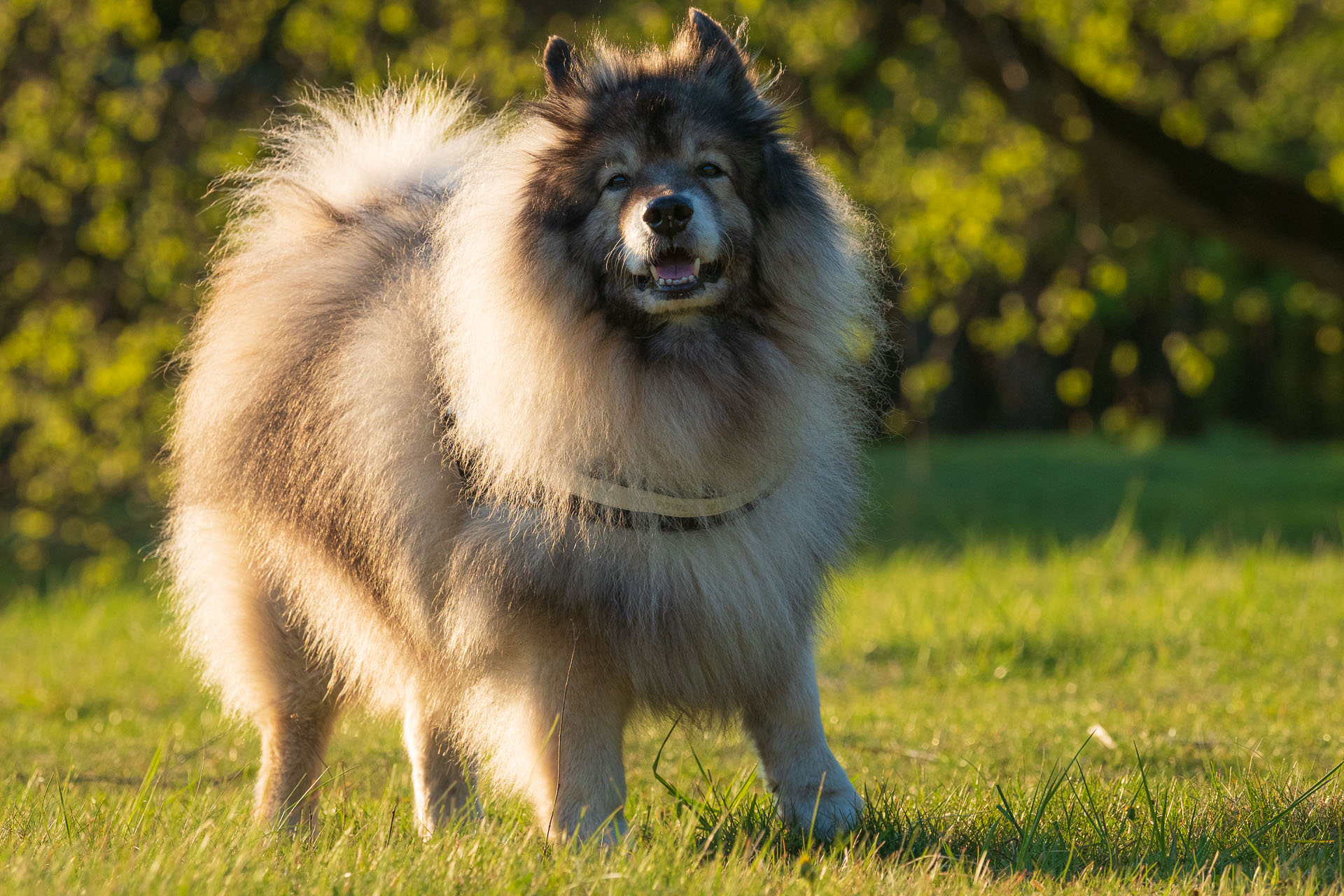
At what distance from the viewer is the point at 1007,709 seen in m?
4.54

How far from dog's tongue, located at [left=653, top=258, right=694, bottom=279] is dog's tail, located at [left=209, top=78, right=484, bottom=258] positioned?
102cm

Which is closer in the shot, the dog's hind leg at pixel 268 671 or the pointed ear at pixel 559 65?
the pointed ear at pixel 559 65

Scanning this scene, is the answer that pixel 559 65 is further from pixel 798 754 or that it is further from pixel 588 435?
pixel 798 754

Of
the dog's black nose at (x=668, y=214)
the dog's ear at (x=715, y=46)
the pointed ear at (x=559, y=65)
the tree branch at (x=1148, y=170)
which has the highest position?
the tree branch at (x=1148, y=170)

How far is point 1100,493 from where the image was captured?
13.4 meters

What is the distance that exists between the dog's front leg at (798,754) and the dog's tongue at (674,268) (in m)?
1.02

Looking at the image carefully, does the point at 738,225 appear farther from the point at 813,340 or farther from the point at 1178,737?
the point at 1178,737

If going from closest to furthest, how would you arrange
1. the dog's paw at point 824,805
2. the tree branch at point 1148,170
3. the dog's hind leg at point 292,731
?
the dog's paw at point 824,805, the dog's hind leg at point 292,731, the tree branch at point 1148,170

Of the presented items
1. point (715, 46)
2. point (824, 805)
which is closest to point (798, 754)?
point (824, 805)

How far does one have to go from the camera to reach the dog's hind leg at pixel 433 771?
3.55 m

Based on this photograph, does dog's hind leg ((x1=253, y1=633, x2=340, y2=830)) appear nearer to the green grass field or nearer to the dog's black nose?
the green grass field

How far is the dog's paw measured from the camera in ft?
9.89

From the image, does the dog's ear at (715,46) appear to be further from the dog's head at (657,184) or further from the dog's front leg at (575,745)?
the dog's front leg at (575,745)

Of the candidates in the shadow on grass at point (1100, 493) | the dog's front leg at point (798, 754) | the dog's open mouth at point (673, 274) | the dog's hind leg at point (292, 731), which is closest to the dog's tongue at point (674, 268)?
the dog's open mouth at point (673, 274)
